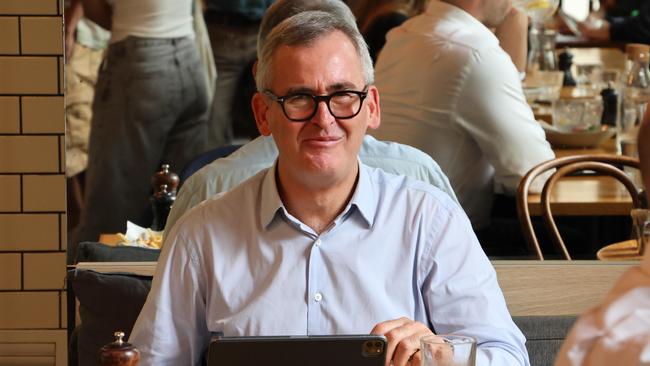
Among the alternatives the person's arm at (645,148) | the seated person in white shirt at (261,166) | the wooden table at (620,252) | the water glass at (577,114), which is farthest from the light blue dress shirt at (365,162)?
the person's arm at (645,148)

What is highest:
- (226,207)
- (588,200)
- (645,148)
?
(645,148)

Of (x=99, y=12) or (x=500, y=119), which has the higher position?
(x=99, y=12)

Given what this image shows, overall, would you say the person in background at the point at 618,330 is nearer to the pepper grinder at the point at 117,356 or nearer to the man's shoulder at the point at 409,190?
the pepper grinder at the point at 117,356

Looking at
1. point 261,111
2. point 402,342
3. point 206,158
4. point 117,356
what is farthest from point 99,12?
point 117,356

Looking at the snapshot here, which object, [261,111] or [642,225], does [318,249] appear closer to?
[261,111]

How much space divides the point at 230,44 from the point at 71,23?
428 millimetres

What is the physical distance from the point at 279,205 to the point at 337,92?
0.22 meters

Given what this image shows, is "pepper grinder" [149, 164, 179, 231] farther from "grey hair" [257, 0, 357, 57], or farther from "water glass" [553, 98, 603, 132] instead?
"water glass" [553, 98, 603, 132]

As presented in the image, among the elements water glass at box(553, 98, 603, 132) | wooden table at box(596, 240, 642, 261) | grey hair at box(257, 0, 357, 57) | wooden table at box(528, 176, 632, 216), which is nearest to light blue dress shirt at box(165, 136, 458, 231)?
grey hair at box(257, 0, 357, 57)

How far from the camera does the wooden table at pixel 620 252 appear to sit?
3051mm

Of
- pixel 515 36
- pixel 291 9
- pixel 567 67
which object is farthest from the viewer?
pixel 567 67

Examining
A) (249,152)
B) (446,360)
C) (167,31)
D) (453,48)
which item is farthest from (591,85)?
(446,360)

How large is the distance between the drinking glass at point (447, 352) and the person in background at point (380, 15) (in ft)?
5.92

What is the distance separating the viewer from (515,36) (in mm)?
3354
